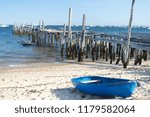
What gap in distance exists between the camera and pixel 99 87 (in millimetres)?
14586

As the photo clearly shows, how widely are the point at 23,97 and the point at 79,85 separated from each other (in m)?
2.44

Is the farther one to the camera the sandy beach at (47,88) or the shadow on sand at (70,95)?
the sandy beach at (47,88)

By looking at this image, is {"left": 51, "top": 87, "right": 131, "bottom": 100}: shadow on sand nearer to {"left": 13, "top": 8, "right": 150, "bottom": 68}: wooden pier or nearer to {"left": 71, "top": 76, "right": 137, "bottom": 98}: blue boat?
{"left": 71, "top": 76, "right": 137, "bottom": 98}: blue boat

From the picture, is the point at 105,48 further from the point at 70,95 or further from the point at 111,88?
the point at 111,88

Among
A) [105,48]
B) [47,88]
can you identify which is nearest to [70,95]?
[47,88]

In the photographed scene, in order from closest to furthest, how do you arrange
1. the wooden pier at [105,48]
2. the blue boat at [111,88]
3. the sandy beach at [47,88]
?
the blue boat at [111,88] < the sandy beach at [47,88] < the wooden pier at [105,48]

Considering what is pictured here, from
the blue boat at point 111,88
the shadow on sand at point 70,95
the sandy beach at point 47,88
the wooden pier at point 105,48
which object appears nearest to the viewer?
the blue boat at point 111,88

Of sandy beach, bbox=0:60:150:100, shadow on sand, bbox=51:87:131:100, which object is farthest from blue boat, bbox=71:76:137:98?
sandy beach, bbox=0:60:150:100

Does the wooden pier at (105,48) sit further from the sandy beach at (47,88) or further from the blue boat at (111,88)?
the blue boat at (111,88)

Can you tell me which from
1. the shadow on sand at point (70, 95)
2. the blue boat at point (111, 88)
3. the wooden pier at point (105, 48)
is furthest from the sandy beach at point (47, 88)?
the wooden pier at point (105, 48)

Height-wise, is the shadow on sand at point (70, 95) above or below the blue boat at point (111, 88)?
below

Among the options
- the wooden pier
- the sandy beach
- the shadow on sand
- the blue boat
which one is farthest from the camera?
the wooden pier

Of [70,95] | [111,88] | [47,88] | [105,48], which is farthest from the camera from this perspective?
[105,48]

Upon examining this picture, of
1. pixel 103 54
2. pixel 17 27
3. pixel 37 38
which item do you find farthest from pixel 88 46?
pixel 17 27
